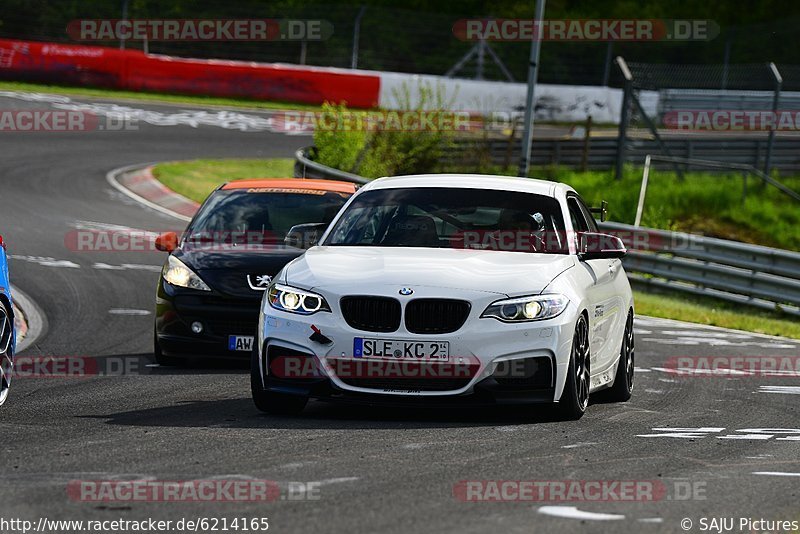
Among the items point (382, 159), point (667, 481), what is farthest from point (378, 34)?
point (667, 481)

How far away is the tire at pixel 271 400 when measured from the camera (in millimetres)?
9062

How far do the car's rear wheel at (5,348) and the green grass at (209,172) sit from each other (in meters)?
18.3

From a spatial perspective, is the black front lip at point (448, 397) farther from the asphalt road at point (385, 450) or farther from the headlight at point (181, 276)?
the headlight at point (181, 276)

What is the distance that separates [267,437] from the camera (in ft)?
26.5

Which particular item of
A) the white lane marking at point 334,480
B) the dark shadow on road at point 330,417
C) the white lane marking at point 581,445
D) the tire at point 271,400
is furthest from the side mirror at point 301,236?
the white lane marking at point 334,480

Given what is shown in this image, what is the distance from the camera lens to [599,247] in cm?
994

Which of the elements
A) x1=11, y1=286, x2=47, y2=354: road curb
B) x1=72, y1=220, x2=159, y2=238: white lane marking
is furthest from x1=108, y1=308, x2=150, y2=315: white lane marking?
x1=72, y1=220, x2=159, y2=238: white lane marking

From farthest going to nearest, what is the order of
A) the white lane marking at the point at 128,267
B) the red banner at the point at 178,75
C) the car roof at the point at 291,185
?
1. the red banner at the point at 178,75
2. the white lane marking at the point at 128,267
3. the car roof at the point at 291,185

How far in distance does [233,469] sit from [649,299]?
49.5ft

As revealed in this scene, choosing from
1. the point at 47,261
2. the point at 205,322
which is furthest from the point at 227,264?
the point at 47,261

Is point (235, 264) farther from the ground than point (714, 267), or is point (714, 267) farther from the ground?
point (235, 264)

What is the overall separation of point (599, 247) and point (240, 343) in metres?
3.42

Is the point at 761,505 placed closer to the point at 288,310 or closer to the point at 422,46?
the point at 288,310

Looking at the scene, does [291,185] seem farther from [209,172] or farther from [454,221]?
[209,172]
